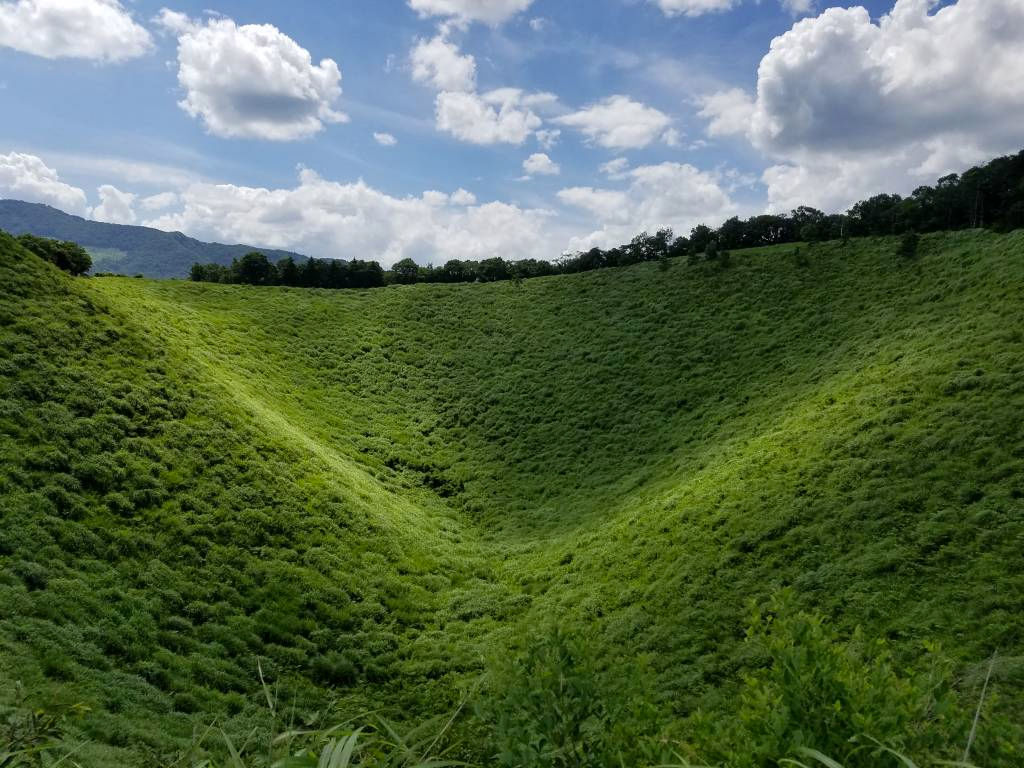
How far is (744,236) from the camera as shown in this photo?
69000 mm

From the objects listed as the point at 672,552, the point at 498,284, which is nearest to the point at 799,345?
the point at 672,552

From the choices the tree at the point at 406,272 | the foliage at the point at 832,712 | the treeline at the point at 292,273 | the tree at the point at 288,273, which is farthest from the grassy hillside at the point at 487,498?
the tree at the point at 406,272

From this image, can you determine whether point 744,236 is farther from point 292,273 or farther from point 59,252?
point 59,252

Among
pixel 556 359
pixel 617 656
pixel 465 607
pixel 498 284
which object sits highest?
pixel 498 284

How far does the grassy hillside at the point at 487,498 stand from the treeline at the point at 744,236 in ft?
25.2

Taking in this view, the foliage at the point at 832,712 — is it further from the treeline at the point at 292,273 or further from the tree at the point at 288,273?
the tree at the point at 288,273

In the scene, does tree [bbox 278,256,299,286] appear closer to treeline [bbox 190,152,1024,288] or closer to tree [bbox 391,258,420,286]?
treeline [bbox 190,152,1024,288]

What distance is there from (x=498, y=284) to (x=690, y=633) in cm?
5413

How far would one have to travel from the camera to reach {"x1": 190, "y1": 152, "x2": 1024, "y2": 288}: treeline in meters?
51.3

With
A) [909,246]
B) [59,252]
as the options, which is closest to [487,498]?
[59,252]

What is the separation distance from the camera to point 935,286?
40.2m

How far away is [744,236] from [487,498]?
162ft

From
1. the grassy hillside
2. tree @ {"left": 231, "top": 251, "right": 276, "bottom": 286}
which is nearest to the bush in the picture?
the grassy hillside

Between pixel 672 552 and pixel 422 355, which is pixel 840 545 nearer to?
pixel 672 552
